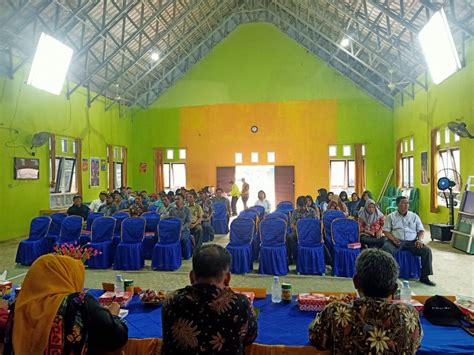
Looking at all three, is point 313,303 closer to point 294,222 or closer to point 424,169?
point 294,222

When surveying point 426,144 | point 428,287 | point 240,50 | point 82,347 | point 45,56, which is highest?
point 240,50

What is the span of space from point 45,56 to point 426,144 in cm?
1077

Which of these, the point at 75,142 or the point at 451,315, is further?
the point at 75,142

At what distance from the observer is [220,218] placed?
10.7 m

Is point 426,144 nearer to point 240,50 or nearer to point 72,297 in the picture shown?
point 240,50

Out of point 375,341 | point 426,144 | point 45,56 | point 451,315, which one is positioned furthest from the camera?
point 426,144

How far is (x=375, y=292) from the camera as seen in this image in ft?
5.62

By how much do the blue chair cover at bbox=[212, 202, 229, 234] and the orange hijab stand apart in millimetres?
8859

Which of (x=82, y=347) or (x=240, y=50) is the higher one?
(x=240, y=50)

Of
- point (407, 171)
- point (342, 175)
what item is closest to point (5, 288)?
point (407, 171)

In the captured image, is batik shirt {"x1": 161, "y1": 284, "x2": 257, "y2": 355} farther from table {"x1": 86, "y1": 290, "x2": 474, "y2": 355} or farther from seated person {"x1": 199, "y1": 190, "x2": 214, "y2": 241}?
seated person {"x1": 199, "y1": 190, "x2": 214, "y2": 241}

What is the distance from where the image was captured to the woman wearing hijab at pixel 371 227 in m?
6.21

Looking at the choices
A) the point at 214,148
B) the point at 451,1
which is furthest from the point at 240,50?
the point at 451,1

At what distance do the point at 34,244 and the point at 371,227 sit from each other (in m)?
5.99
